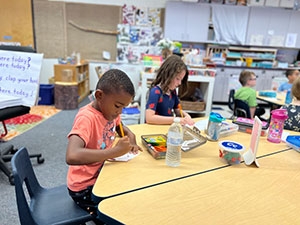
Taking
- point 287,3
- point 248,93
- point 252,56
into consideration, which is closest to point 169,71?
point 248,93

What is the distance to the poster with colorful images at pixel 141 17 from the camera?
16.1ft

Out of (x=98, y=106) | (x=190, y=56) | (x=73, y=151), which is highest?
(x=190, y=56)

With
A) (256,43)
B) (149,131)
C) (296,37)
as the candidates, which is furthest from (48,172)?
(296,37)

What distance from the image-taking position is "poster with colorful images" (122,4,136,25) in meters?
4.87

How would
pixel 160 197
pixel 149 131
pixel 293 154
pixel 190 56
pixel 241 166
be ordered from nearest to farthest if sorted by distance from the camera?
1. pixel 160 197
2. pixel 241 166
3. pixel 293 154
4. pixel 149 131
5. pixel 190 56

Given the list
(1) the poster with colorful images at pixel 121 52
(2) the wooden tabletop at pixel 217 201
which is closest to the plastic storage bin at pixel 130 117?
(2) the wooden tabletop at pixel 217 201

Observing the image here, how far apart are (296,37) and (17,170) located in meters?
6.13

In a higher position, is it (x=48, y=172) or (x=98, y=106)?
(x=98, y=106)

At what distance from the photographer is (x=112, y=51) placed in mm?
5125

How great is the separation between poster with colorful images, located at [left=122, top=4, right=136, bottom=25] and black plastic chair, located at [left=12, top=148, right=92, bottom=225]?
179 inches

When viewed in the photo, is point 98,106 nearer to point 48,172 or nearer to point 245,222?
point 245,222

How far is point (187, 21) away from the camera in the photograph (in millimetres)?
4789

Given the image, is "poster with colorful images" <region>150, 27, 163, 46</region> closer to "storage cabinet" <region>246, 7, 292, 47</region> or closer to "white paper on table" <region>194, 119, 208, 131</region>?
"storage cabinet" <region>246, 7, 292, 47</region>

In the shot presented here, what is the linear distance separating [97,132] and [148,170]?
286 millimetres
